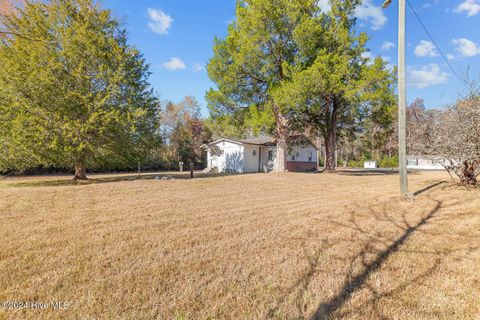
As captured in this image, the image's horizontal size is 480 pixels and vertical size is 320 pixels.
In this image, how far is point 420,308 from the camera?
2.49 meters

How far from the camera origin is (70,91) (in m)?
11.9

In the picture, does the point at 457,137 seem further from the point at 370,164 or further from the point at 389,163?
the point at 389,163

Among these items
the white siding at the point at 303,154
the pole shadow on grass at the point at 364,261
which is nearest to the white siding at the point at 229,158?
the white siding at the point at 303,154

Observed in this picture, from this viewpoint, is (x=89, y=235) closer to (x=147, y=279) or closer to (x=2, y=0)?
(x=147, y=279)

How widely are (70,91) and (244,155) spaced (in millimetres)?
14404

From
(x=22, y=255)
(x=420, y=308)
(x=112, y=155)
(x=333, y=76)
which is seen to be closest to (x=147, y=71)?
(x=112, y=155)

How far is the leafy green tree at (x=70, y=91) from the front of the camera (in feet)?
36.9

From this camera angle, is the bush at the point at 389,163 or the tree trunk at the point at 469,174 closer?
the tree trunk at the point at 469,174

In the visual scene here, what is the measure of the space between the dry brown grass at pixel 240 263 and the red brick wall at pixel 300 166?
2078 centimetres

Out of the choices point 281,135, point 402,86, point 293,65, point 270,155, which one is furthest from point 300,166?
point 402,86

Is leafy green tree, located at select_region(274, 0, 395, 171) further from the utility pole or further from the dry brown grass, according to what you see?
the dry brown grass

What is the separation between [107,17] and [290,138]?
15.9m

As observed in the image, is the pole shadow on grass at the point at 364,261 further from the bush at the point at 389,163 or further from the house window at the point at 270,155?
the bush at the point at 389,163

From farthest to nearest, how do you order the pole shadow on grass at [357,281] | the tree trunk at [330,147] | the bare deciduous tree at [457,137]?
the tree trunk at [330,147]
the bare deciduous tree at [457,137]
the pole shadow on grass at [357,281]
